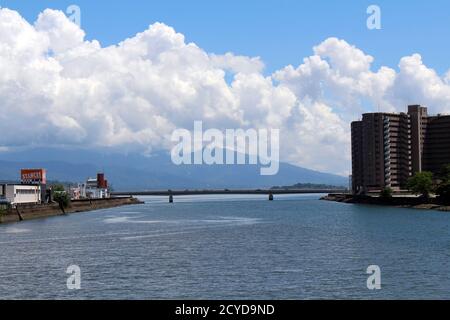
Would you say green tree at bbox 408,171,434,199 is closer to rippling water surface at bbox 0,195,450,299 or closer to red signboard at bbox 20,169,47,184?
rippling water surface at bbox 0,195,450,299

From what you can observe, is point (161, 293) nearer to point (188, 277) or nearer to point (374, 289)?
point (188, 277)

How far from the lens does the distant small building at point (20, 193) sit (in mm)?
139750

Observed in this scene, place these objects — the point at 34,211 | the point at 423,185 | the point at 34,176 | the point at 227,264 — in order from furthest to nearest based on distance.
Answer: the point at 34,176 → the point at 423,185 → the point at 34,211 → the point at 227,264

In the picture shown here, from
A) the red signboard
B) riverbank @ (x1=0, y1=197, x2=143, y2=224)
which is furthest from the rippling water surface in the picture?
the red signboard

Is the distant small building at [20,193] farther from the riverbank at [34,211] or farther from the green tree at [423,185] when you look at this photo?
the green tree at [423,185]

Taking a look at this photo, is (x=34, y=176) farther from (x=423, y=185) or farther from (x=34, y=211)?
(x=423, y=185)

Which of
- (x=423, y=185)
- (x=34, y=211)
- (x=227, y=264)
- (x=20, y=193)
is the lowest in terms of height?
(x=227, y=264)

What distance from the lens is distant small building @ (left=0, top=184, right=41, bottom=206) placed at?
5502 inches

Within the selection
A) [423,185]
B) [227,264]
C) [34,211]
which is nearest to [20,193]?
[34,211]

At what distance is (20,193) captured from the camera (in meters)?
149

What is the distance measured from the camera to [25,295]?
38.9 m

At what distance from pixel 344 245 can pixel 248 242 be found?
37.4 ft
